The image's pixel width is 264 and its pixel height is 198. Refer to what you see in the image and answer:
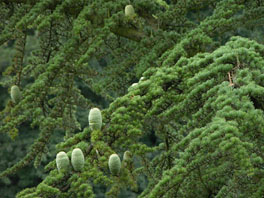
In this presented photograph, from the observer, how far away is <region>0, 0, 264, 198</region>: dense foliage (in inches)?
62.5

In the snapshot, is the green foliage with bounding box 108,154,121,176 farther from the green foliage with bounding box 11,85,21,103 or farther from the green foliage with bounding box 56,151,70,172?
the green foliage with bounding box 11,85,21,103

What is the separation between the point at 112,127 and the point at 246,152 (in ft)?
2.08

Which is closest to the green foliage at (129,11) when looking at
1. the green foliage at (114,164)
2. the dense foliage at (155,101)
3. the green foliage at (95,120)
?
the dense foliage at (155,101)

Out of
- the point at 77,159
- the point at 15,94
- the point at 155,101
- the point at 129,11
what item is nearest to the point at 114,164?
the point at 77,159

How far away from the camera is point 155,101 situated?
6.61 feet

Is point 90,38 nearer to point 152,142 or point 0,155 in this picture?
point 0,155

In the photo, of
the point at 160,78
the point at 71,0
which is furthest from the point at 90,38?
the point at 160,78

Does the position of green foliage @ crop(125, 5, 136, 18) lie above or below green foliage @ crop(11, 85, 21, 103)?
above

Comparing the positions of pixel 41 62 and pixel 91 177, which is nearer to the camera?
pixel 91 177

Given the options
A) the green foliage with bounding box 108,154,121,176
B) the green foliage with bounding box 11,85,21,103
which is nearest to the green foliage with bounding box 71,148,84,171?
the green foliage with bounding box 108,154,121,176

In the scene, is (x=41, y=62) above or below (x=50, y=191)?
above

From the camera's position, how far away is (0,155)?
10656 mm

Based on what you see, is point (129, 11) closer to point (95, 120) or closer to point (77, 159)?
point (95, 120)

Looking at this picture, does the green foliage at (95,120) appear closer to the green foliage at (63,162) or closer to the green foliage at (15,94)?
the green foliage at (63,162)
